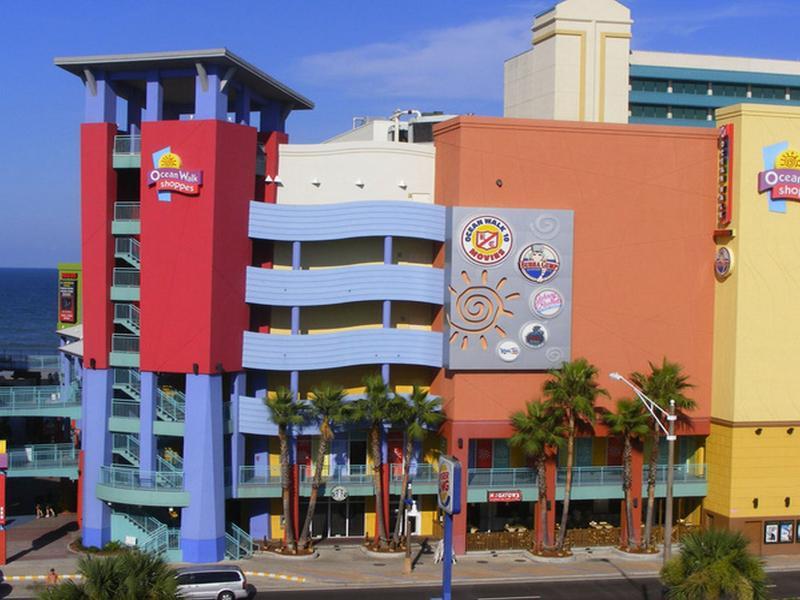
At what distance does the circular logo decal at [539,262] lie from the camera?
55.9 metres

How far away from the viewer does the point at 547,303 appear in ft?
184

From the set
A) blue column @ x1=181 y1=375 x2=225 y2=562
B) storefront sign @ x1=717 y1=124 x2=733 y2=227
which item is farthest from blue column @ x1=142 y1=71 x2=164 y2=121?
storefront sign @ x1=717 y1=124 x2=733 y2=227

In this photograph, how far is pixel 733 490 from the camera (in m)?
56.9

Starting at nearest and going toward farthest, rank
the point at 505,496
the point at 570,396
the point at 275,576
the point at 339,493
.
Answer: the point at 275,576, the point at 570,396, the point at 339,493, the point at 505,496

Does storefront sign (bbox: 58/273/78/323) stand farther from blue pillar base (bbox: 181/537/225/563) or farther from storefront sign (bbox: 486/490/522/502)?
storefront sign (bbox: 486/490/522/502)

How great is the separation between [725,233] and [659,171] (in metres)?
4.50

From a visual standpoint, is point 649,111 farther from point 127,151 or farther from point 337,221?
point 127,151

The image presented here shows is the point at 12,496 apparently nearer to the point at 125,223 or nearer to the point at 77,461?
the point at 77,461

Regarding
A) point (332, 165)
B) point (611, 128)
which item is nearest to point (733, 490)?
point (611, 128)

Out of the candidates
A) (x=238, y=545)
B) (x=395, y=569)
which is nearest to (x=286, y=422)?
(x=238, y=545)

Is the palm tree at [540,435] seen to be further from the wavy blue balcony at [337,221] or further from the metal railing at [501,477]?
the wavy blue balcony at [337,221]

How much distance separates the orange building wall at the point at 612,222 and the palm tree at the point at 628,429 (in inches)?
51.7

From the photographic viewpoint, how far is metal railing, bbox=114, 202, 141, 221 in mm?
54812

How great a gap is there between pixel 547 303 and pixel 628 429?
7.32 m
